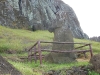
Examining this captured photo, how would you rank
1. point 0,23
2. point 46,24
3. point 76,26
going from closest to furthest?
point 0,23, point 46,24, point 76,26

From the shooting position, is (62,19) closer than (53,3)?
Yes

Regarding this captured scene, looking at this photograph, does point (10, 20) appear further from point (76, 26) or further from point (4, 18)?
point (76, 26)

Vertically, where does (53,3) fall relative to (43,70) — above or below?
above

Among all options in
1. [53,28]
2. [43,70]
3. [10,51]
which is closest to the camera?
[43,70]

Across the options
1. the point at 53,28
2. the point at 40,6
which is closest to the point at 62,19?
the point at 53,28

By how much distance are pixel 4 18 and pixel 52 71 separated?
122 feet

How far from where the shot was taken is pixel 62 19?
20.4 m

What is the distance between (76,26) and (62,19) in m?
47.0

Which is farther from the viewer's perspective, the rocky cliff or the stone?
the rocky cliff

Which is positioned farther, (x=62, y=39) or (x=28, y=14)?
(x=28, y=14)

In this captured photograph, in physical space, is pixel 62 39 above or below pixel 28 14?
below

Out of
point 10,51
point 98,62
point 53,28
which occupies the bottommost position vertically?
point 10,51

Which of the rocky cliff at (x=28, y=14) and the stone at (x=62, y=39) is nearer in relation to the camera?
the stone at (x=62, y=39)

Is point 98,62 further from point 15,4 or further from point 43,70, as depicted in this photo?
point 15,4
